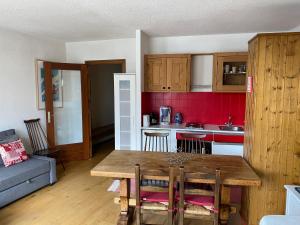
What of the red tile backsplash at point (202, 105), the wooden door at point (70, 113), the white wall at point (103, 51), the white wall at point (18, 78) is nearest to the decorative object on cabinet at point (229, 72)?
the red tile backsplash at point (202, 105)

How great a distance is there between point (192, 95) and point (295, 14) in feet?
6.81

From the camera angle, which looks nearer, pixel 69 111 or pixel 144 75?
pixel 144 75

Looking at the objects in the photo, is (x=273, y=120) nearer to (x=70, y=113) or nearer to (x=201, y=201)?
(x=201, y=201)

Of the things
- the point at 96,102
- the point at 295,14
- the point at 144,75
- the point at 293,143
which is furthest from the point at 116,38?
the point at 293,143

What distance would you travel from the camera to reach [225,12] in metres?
3.00

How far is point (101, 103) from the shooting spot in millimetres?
6625

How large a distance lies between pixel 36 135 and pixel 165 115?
2464 millimetres

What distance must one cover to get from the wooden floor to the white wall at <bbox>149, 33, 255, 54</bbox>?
2.67m

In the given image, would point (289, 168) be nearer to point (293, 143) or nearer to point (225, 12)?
point (293, 143)

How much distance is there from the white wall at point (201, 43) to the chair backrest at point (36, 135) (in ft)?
8.50

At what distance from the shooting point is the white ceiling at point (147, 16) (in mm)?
2678

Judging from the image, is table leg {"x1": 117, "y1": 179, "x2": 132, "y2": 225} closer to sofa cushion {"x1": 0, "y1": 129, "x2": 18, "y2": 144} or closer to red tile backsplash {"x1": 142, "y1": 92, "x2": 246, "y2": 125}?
red tile backsplash {"x1": 142, "y1": 92, "x2": 246, "y2": 125}

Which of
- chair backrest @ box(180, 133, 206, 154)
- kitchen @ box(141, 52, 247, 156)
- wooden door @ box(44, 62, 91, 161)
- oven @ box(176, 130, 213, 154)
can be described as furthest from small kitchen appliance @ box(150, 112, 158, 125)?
wooden door @ box(44, 62, 91, 161)

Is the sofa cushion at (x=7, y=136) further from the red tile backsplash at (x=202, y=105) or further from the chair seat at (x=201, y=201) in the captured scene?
the chair seat at (x=201, y=201)
